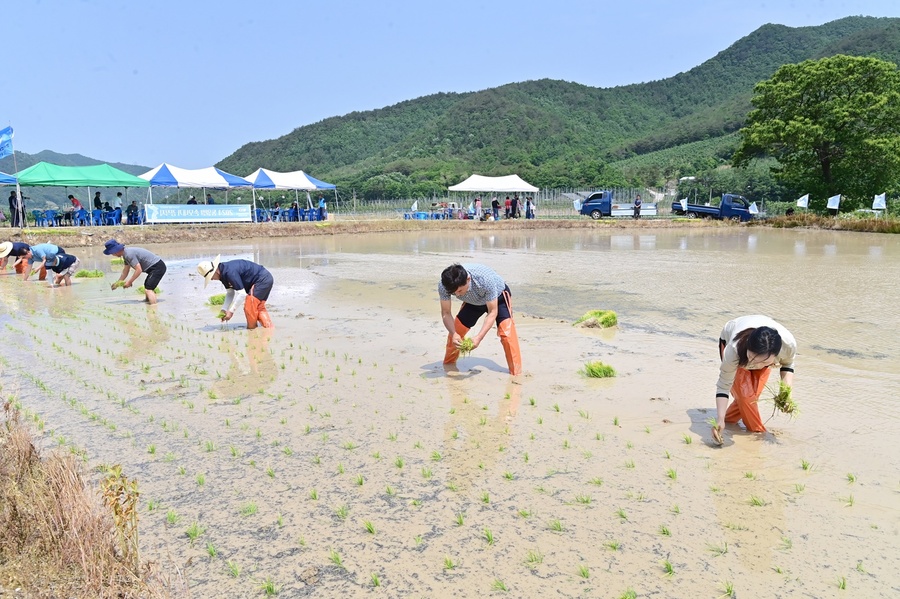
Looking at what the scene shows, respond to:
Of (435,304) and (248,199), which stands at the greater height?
(248,199)

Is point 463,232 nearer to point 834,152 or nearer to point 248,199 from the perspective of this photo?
point 834,152

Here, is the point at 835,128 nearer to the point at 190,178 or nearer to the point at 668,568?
the point at 190,178

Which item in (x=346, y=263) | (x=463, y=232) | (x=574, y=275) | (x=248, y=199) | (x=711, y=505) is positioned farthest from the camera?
(x=248, y=199)

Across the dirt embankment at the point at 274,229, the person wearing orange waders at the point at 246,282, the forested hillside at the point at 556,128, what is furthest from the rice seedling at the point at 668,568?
the forested hillside at the point at 556,128

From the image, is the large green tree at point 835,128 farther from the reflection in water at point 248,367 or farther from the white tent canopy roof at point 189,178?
the reflection in water at point 248,367

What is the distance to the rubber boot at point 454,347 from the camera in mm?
6598

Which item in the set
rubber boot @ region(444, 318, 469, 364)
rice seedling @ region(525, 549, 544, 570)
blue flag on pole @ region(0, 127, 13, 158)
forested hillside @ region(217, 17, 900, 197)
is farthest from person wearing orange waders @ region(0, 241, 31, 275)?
forested hillside @ region(217, 17, 900, 197)

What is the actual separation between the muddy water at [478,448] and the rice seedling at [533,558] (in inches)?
0.8

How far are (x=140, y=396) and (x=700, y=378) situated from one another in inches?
219

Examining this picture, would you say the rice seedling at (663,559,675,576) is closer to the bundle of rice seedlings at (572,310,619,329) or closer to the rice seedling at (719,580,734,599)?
the rice seedling at (719,580,734,599)

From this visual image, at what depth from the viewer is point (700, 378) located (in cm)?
646

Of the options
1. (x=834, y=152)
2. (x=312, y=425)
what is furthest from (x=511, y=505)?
(x=834, y=152)

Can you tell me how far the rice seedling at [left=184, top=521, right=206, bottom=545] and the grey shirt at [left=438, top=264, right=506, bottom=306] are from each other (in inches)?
120

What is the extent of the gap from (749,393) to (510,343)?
246 cm
